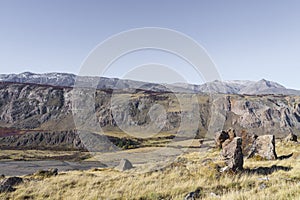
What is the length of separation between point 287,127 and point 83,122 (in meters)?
112

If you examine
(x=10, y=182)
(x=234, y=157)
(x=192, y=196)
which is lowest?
(x=10, y=182)

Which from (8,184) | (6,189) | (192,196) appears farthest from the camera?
(8,184)

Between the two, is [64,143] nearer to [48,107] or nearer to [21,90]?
[48,107]

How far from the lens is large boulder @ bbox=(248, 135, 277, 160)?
20.4 m

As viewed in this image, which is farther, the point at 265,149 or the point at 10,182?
the point at 265,149

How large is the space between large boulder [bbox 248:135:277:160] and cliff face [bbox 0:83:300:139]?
11981cm

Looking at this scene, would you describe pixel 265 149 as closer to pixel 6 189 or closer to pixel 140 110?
pixel 6 189

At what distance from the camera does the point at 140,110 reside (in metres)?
160

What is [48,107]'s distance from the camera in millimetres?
169125

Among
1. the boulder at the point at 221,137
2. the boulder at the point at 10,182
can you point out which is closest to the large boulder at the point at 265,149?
the boulder at the point at 221,137

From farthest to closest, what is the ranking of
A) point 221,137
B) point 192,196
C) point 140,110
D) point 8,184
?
point 140,110, point 221,137, point 8,184, point 192,196

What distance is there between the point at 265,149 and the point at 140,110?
139471 mm

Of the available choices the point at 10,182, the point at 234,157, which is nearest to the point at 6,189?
the point at 10,182

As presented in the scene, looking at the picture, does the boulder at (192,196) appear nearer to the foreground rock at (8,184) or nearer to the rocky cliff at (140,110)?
the foreground rock at (8,184)
